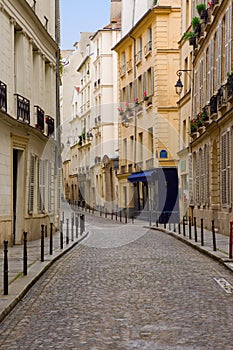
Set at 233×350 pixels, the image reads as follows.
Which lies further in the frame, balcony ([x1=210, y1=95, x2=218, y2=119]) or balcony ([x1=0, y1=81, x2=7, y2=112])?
balcony ([x1=210, y1=95, x2=218, y2=119])

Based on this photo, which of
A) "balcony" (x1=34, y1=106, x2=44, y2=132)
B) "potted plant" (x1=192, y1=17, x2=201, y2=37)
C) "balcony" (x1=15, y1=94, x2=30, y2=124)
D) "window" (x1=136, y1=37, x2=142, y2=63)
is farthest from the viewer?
"window" (x1=136, y1=37, x2=142, y2=63)

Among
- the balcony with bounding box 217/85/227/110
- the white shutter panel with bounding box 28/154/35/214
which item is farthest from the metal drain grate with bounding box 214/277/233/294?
the white shutter panel with bounding box 28/154/35/214

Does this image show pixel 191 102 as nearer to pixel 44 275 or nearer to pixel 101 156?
pixel 44 275


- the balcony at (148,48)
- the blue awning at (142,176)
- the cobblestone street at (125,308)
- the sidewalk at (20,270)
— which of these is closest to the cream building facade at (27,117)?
the sidewalk at (20,270)

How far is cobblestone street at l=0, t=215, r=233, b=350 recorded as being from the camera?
7754 mm

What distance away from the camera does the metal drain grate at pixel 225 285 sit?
11641 millimetres

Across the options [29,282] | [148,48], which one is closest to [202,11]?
[148,48]

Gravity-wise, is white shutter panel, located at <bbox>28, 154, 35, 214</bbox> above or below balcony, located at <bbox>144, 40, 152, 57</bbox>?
below

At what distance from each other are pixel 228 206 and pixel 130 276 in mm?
10854

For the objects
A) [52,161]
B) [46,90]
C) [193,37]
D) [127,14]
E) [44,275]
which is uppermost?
[127,14]

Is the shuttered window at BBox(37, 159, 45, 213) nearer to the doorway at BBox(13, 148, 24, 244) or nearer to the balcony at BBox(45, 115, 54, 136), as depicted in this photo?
the balcony at BBox(45, 115, 54, 136)

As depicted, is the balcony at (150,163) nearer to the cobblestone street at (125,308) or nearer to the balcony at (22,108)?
the balcony at (22,108)

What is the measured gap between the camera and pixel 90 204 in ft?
231

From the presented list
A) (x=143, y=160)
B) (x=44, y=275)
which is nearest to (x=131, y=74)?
(x=143, y=160)
